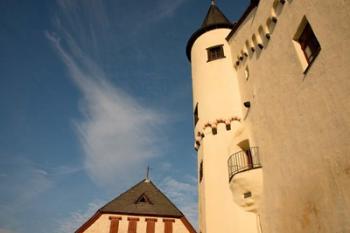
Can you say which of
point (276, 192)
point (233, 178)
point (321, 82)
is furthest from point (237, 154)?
point (321, 82)

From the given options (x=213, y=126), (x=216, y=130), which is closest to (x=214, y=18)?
(x=213, y=126)

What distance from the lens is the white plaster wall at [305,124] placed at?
7.23m

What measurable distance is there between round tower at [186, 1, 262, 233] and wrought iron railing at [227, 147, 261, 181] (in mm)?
398

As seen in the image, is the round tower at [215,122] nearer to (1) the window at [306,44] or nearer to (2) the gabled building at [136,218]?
(1) the window at [306,44]

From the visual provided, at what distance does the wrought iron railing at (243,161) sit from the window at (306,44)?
422 cm

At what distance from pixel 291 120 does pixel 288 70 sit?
2.00 m

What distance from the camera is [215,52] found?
17422 mm

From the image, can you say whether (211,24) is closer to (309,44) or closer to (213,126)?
(213,126)

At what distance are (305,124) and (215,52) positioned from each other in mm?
9800

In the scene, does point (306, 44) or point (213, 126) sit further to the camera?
point (213, 126)

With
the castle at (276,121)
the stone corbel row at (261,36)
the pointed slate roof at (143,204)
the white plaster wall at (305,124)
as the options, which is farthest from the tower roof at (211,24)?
the pointed slate roof at (143,204)

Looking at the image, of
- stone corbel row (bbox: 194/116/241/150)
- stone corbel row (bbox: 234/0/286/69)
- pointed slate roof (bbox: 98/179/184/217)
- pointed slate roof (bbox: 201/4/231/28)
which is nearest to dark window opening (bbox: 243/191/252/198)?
stone corbel row (bbox: 194/116/241/150)

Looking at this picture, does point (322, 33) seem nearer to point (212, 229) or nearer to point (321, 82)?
point (321, 82)

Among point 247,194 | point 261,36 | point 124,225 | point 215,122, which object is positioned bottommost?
point 247,194
